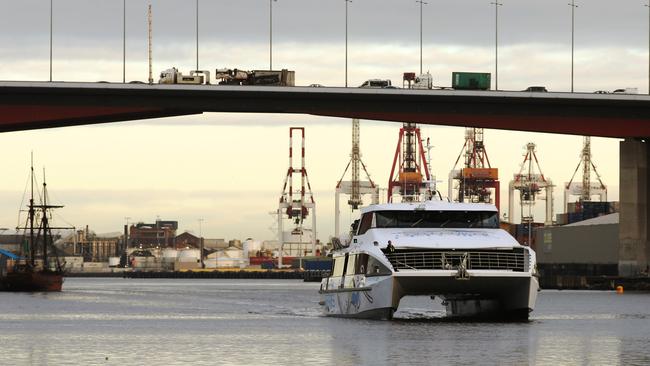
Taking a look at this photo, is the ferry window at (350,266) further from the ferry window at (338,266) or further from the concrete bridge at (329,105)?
the concrete bridge at (329,105)

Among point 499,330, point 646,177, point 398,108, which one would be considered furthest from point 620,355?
point 646,177

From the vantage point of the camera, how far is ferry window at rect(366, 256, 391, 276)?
53.5m

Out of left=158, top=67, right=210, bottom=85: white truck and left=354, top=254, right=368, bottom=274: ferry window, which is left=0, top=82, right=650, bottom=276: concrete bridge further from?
left=354, top=254, right=368, bottom=274: ferry window

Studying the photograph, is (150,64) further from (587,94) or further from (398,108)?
(587,94)

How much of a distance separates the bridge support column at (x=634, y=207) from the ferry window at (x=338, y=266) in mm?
62044

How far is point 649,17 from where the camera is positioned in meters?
116

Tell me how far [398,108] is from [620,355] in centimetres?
6378

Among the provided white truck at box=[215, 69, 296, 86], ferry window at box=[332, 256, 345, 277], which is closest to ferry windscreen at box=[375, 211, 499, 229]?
ferry window at box=[332, 256, 345, 277]

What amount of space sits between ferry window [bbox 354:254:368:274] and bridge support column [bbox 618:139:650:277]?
66.7 metres

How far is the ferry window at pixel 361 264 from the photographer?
55.7 meters

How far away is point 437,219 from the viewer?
56.7 meters

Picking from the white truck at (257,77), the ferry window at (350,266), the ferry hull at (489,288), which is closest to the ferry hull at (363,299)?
the ferry window at (350,266)

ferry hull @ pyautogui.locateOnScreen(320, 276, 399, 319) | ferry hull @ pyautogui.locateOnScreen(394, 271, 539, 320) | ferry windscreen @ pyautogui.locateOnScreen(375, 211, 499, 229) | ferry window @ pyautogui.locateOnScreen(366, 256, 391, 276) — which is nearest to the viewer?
ferry hull @ pyautogui.locateOnScreen(394, 271, 539, 320)

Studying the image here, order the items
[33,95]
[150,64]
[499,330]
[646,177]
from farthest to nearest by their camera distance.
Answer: [646,177] < [150,64] < [33,95] < [499,330]
